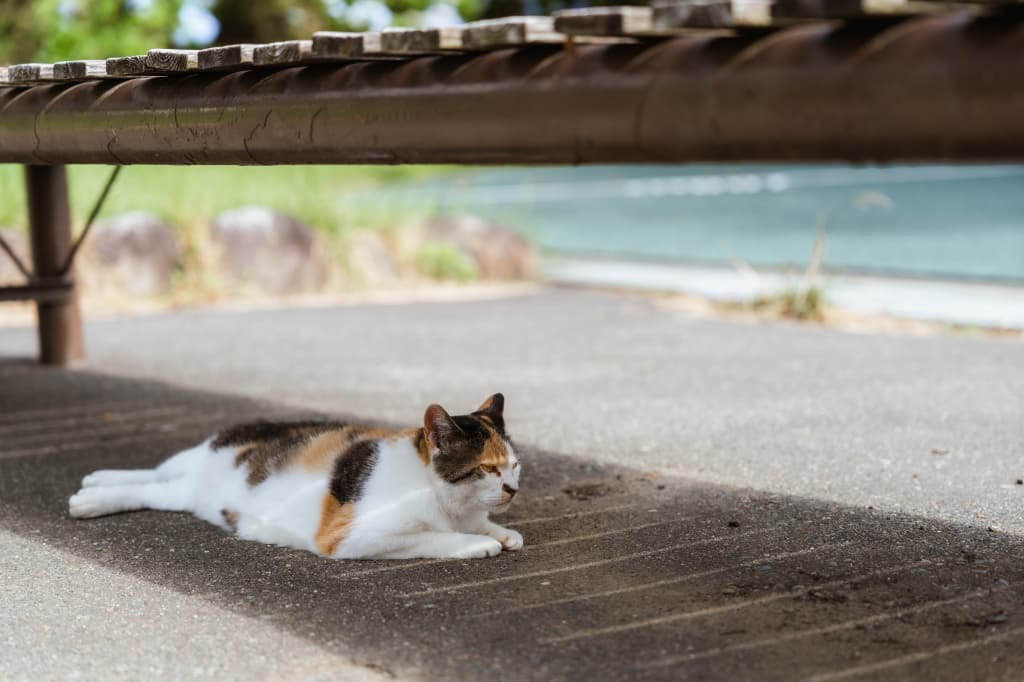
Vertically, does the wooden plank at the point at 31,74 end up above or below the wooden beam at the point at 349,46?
below

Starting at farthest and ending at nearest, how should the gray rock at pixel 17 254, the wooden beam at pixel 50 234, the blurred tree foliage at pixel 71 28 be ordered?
the blurred tree foliage at pixel 71 28 < the gray rock at pixel 17 254 < the wooden beam at pixel 50 234

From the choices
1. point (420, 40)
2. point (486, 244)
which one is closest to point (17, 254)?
point (486, 244)

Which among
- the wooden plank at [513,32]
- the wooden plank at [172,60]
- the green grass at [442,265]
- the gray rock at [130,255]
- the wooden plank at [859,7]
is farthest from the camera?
the green grass at [442,265]

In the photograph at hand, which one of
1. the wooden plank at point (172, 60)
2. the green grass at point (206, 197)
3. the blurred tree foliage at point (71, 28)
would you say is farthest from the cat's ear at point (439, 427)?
the blurred tree foliage at point (71, 28)

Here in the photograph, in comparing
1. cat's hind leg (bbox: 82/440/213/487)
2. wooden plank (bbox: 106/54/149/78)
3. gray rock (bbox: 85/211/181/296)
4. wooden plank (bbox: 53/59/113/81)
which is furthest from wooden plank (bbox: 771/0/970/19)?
gray rock (bbox: 85/211/181/296)

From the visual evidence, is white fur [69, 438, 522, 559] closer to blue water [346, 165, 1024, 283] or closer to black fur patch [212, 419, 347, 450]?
black fur patch [212, 419, 347, 450]

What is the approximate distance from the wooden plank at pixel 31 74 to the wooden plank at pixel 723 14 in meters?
2.71

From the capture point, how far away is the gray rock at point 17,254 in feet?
30.8

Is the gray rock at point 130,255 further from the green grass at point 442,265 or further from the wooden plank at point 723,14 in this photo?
the wooden plank at point 723,14

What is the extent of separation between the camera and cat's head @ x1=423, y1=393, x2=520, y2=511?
341 cm

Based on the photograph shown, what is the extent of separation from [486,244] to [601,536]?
799 cm

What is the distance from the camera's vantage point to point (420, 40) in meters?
2.97

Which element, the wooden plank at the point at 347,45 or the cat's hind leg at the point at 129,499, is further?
the cat's hind leg at the point at 129,499

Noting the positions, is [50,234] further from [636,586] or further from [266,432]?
[636,586]
